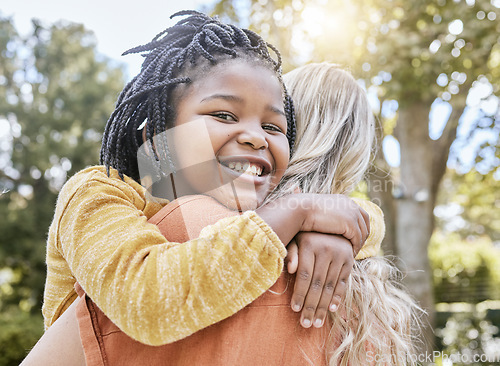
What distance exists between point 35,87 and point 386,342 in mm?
12349

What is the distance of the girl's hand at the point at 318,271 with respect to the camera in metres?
1.17

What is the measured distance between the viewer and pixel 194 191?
1.52 m

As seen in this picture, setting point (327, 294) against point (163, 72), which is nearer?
point (327, 294)

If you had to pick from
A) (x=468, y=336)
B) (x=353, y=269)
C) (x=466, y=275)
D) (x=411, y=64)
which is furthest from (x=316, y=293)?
(x=466, y=275)

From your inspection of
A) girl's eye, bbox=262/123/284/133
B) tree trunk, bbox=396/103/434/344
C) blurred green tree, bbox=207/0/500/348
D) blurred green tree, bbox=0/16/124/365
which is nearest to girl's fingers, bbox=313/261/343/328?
girl's eye, bbox=262/123/284/133

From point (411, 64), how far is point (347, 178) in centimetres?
435

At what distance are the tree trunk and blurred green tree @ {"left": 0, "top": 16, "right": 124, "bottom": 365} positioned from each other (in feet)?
22.5

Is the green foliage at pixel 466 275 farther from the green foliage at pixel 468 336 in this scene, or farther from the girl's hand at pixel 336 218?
the girl's hand at pixel 336 218

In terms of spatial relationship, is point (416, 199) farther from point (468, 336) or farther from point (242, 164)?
point (242, 164)

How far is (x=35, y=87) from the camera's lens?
11.8 metres

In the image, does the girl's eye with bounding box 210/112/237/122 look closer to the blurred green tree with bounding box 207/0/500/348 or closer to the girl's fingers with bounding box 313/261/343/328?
the girl's fingers with bounding box 313/261/343/328

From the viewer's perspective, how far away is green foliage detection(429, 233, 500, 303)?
33.1ft

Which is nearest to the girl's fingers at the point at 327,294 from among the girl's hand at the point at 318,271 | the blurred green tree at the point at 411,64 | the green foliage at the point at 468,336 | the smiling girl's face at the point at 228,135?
the girl's hand at the point at 318,271

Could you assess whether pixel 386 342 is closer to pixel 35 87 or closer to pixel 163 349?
pixel 163 349
